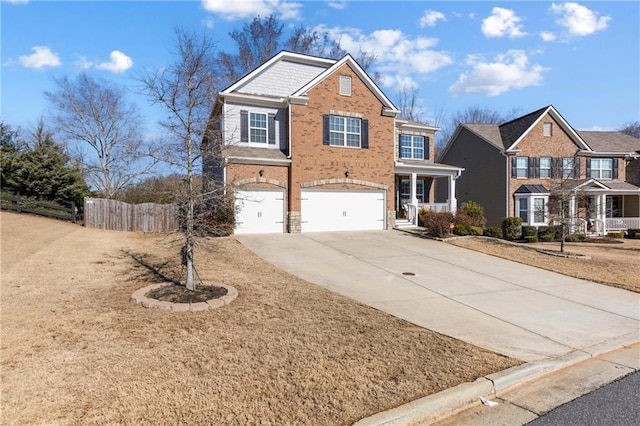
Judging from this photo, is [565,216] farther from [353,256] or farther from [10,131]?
[10,131]

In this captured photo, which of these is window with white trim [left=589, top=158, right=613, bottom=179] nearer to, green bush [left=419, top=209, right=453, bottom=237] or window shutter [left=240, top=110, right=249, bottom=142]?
green bush [left=419, top=209, right=453, bottom=237]

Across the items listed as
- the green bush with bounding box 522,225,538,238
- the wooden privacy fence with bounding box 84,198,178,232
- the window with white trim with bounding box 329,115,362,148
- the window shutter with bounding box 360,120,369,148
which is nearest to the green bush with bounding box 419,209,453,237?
the window shutter with bounding box 360,120,369,148

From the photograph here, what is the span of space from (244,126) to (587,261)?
1527cm

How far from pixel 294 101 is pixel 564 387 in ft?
53.2

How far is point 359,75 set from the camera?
19.8m

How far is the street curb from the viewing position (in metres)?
3.64

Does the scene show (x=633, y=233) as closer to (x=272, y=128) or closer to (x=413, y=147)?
(x=413, y=147)

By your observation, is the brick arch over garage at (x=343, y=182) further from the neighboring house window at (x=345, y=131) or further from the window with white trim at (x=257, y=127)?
the window with white trim at (x=257, y=127)

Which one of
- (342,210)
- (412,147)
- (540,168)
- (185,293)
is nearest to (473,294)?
(185,293)

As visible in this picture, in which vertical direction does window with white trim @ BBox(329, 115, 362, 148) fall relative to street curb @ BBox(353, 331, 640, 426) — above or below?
above

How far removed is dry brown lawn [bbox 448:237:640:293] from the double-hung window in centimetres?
844

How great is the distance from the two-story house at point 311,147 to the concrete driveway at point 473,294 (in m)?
3.07

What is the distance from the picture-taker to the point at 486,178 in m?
28.5

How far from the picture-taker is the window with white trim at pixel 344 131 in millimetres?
19266
